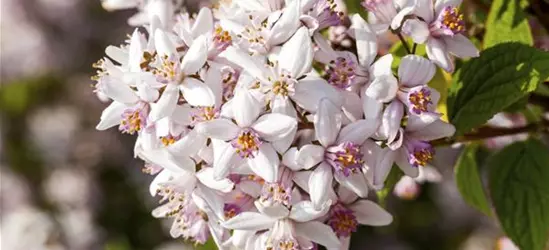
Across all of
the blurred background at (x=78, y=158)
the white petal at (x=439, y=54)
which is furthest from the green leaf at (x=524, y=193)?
the blurred background at (x=78, y=158)

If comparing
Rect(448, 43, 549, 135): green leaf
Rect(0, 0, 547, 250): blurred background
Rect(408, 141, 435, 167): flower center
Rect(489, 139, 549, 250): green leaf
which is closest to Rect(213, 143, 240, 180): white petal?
Rect(408, 141, 435, 167): flower center

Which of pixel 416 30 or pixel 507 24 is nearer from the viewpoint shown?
pixel 416 30

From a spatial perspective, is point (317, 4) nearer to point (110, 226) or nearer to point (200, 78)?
point (200, 78)

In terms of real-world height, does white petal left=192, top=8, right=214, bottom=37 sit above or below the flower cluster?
above

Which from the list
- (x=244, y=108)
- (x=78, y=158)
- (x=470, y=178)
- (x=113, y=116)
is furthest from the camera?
(x=78, y=158)

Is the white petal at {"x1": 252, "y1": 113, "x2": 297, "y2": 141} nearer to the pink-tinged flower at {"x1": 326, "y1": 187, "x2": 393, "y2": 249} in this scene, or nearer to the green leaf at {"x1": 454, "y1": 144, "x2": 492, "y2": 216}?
the pink-tinged flower at {"x1": 326, "y1": 187, "x2": 393, "y2": 249}

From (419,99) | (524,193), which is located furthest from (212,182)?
(524,193)

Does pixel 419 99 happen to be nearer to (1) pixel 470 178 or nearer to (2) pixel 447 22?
(2) pixel 447 22
